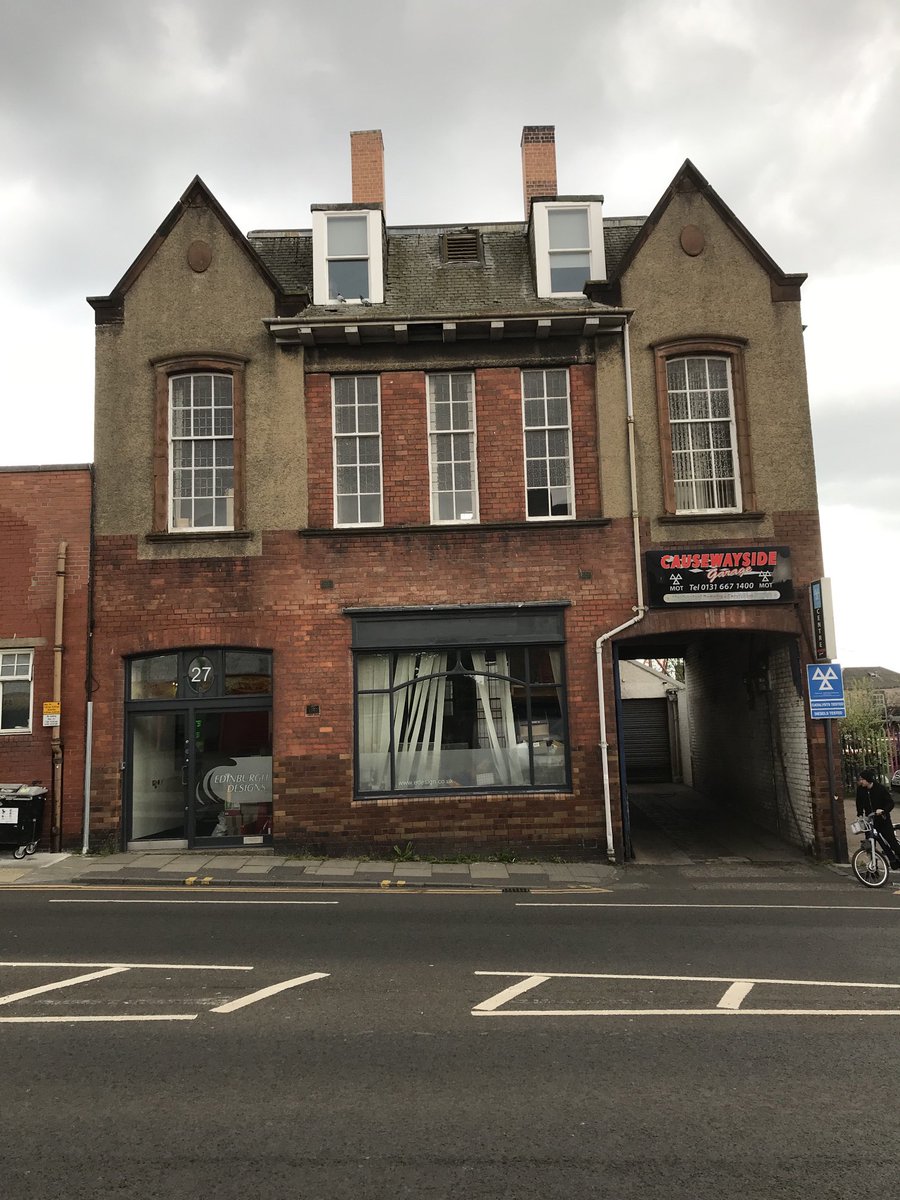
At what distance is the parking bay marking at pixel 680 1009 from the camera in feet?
22.3

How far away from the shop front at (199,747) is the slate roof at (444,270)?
6507 mm

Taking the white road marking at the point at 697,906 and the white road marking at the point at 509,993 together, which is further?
the white road marking at the point at 697,906

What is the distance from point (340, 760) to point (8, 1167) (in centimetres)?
1078

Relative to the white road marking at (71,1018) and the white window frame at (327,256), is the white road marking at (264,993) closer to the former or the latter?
the white road marking at (71,1018)

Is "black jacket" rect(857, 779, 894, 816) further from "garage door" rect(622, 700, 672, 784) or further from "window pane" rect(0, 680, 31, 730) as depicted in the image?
"garage door" rect(622, 700, 672, 784)

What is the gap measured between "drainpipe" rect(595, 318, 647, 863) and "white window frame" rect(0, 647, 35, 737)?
9631 millimetres

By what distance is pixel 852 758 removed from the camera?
24531 millimetres

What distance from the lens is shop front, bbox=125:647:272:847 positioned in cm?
1555

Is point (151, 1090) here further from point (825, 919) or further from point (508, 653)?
point (508, 653)

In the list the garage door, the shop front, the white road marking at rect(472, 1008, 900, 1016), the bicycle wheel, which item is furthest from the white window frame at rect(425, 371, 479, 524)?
the garage door

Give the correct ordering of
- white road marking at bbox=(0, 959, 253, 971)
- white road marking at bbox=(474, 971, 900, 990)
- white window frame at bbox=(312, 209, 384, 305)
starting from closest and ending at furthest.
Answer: white road marking at bbox=(474, 971, 900, 990)
white road marking at bbox=(0, 959, 253, 971)
white window frame at bbox=(312, 209, 384, 305)

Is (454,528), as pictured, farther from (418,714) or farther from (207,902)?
(207,902)

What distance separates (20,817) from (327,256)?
36.6ft

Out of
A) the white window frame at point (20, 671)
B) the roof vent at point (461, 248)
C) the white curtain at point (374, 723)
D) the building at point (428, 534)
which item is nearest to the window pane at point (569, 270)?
the building at point (428, 534)
